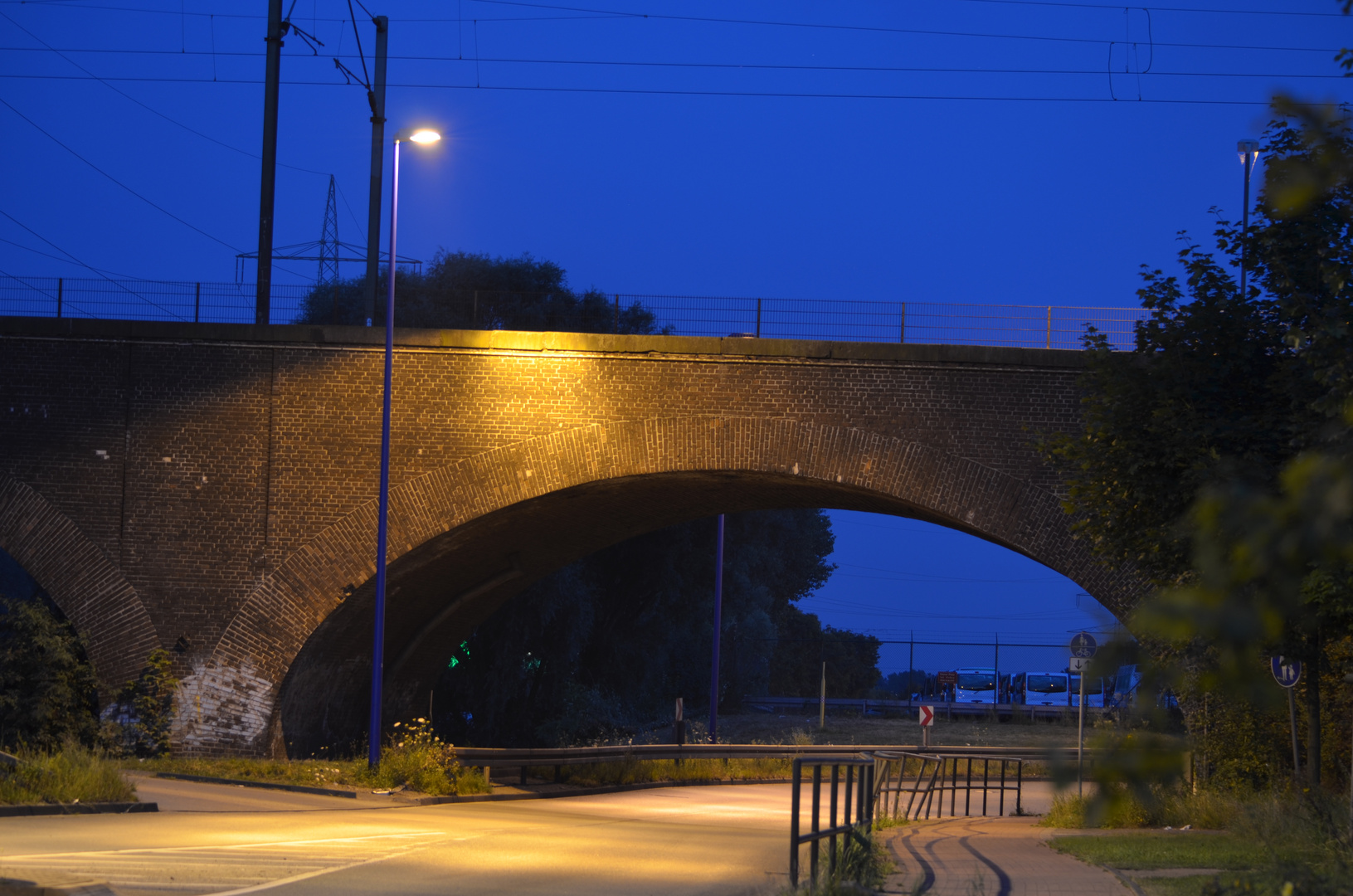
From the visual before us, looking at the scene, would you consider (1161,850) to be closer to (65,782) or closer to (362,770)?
(362,770)

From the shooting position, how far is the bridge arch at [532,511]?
20.3m

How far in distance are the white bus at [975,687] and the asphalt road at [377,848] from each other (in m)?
39.1

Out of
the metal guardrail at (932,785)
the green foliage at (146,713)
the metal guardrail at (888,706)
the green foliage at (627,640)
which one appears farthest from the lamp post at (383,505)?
the metal guardrail at (888,706)

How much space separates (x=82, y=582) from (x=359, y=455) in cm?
506

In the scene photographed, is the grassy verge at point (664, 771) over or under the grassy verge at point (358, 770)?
under

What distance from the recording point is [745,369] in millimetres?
21172

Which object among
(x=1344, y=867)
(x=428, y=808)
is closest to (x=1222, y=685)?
(x=1344, y=867)

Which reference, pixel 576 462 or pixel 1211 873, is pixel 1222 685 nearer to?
pixel 1211 873

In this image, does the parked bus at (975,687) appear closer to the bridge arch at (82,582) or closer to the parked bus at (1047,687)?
the parked bus at (1047,687)

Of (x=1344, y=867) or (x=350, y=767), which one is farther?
(x=350, y=767)

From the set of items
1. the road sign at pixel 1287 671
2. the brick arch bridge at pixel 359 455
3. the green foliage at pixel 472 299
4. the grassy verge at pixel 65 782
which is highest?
the green foliage at pixel 472 299

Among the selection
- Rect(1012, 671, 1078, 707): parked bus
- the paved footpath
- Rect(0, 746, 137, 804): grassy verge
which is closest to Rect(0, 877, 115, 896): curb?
the paved footpath

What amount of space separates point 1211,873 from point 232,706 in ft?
50.2

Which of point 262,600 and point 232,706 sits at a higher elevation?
point 262,600
